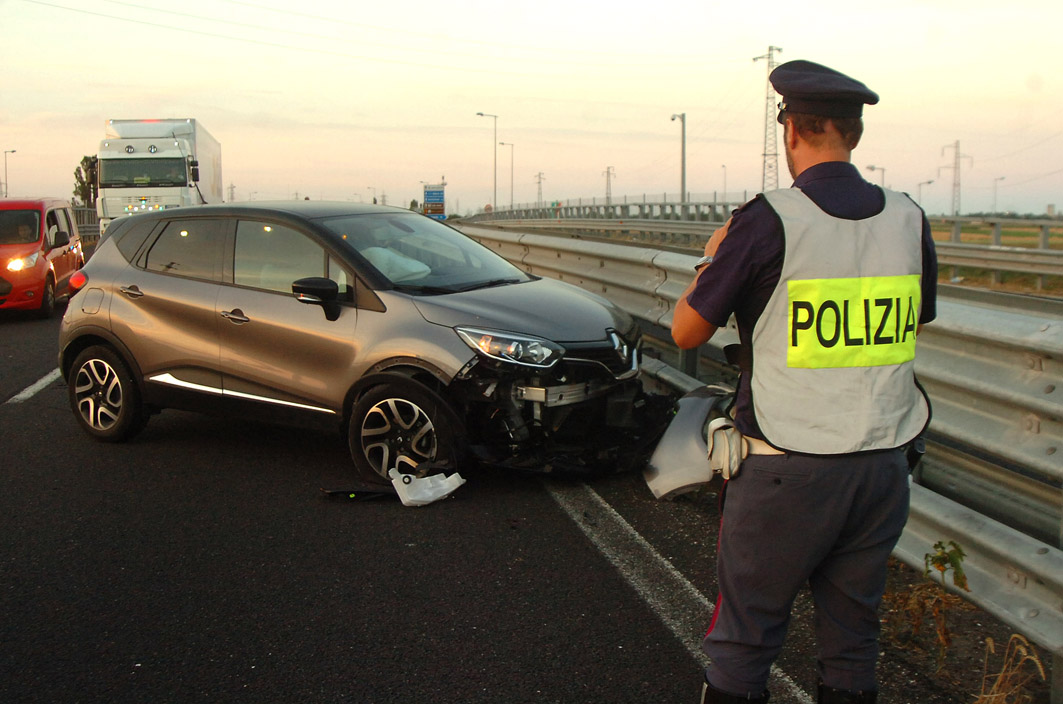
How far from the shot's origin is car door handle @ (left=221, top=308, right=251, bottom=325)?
6316 millimetres

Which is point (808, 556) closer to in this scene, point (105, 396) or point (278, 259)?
point (278, 259)

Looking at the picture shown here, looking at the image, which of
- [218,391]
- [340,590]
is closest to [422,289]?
[218,391]

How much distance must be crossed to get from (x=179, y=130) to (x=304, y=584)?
938 inches

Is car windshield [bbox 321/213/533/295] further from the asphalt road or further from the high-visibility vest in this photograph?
the high-visibility vest

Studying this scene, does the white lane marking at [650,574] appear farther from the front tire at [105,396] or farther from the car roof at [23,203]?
the car roof at [23,203]

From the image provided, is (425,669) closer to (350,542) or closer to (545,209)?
(350,542)

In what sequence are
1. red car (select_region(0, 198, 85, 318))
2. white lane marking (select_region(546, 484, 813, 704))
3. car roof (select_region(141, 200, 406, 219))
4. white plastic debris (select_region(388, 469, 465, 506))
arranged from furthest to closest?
red car (select_region(0, 198, 85, 318)), car roof (select_region(141, 200, 406, 219)), white plastic debris (select_region(388, 469, 465, 506)), white lane marking (select_region(546, 484, 813, 704))

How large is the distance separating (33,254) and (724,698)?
1474 centimetres

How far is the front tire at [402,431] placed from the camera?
5473 mm

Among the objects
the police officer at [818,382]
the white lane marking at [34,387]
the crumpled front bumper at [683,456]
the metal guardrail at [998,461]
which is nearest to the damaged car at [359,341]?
the white lane marking at [34,387]

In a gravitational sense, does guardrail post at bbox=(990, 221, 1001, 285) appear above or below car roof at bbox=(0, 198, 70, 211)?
below

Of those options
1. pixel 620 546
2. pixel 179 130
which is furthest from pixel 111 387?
pixel 179 130

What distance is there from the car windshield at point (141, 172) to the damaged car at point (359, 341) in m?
19.2

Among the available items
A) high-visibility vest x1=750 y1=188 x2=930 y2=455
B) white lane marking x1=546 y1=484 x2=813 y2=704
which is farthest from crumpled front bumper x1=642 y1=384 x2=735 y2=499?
white lane marking x1=546 y1=484 x2=813 y2=704
